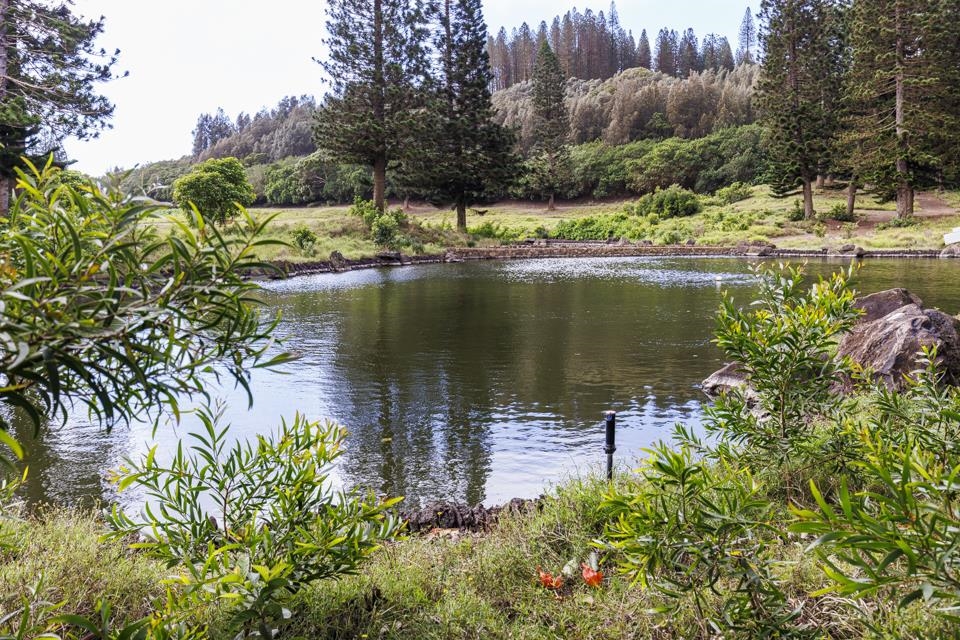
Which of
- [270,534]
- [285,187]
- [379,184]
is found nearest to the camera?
[270,534]

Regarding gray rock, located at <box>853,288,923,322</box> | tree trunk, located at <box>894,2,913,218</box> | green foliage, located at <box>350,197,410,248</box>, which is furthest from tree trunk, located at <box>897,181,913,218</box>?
gray rock, located at <box>853,288,923,322</box>

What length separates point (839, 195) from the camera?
40.1m

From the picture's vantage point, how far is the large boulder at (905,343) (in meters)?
6.32

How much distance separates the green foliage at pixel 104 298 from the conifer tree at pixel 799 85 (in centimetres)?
3734

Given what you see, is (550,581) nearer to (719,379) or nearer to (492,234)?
(719,379)

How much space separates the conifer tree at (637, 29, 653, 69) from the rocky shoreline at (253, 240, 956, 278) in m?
70.0

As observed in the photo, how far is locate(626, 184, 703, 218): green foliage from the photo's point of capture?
135 feet

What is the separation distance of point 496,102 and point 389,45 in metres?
53.0

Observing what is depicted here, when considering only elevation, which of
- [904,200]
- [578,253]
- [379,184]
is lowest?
[578,253]

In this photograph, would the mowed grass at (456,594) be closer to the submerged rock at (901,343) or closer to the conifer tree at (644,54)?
the submerged rock at (901,343)

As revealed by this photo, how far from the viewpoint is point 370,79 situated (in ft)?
102

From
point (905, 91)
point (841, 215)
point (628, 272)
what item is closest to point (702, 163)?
point (841, 215)

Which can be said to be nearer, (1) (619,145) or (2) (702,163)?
(2) (702,163)

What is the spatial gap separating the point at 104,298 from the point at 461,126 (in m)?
34.9
